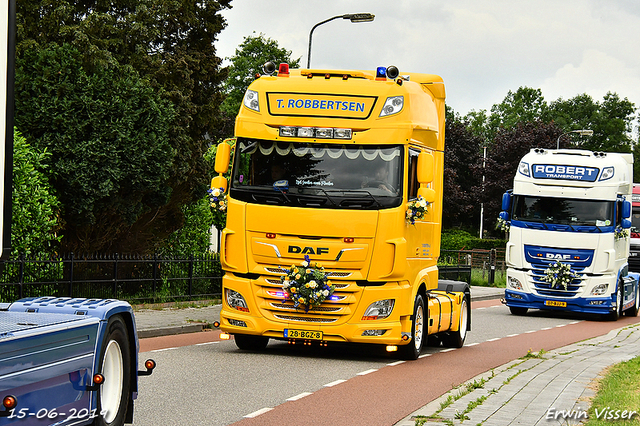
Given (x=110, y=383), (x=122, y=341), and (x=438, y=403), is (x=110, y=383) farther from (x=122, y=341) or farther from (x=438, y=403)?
(x=438, y=403)

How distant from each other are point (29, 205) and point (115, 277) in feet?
8.65

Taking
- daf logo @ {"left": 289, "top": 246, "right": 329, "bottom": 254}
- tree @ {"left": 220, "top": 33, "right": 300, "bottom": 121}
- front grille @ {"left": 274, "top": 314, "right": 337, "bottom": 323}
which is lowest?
front grille @ {"left": 274, "top": 314, "right": 337, "bottom": 323}

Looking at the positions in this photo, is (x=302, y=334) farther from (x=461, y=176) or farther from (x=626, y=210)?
(x=461, y=176)

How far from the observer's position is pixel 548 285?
2377 centimetres

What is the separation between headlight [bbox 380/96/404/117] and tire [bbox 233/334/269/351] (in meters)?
3.89

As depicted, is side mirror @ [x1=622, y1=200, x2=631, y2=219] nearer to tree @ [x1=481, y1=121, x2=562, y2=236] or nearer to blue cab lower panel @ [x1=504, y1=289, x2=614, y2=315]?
blue cab lower panel @ [x1=504, y1=289, x2=614, y2=315]

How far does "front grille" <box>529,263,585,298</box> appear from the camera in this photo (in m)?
23.5

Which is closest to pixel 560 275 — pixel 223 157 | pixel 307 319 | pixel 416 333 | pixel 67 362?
pixel 416 333

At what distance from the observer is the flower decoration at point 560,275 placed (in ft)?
76.8

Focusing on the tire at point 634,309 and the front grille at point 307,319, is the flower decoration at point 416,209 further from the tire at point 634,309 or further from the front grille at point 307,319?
the tire at point 634,309

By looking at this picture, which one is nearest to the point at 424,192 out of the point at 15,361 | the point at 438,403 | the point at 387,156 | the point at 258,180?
the point at 387,156

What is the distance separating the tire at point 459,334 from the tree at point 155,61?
8161 millimetres

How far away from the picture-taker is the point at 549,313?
2684cm

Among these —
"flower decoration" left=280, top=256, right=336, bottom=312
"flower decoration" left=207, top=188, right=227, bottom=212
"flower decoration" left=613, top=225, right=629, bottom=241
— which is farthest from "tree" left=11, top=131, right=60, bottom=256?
"flower decoration" left=613, top=225, right=629, bottom=241
